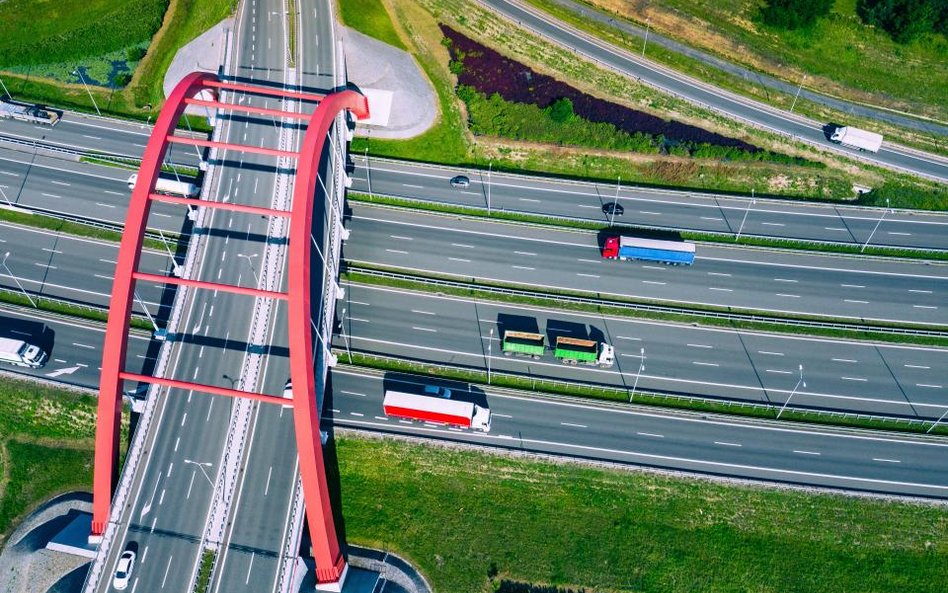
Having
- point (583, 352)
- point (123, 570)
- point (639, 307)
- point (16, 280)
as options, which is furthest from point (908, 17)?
point (16, 280)

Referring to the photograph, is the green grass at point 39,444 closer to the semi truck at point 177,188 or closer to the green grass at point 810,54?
the semi truck at point 177,188

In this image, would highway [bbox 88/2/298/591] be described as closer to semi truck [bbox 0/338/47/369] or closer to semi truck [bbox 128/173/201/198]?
semi truck [bbox 128/173/201/198]

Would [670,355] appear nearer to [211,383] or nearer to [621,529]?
[621,529]

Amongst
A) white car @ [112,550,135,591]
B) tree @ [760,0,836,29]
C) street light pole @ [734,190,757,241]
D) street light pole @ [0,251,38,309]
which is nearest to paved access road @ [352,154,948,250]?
street light pole @ [734,190,757,241]

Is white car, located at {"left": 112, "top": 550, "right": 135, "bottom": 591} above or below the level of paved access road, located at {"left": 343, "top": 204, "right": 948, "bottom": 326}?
below

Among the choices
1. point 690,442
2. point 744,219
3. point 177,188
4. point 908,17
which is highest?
point 908,17

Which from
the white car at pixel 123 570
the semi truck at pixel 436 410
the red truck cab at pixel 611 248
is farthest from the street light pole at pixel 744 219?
the white car at pixel 123 570

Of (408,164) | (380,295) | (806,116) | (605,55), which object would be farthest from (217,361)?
(806,116)
